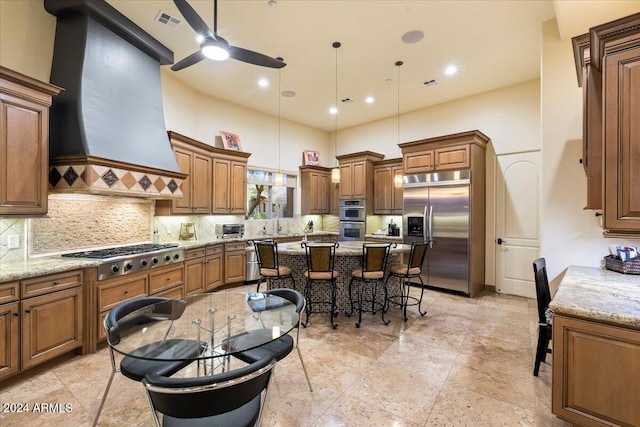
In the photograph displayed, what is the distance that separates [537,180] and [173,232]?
6133mm

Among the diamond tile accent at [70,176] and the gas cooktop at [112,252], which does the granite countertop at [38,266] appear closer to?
the gas cooktop at [112,252]

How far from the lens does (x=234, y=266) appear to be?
212 inches

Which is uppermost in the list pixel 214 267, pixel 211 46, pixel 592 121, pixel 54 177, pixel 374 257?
pixel 211 46

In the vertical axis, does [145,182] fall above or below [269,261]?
above

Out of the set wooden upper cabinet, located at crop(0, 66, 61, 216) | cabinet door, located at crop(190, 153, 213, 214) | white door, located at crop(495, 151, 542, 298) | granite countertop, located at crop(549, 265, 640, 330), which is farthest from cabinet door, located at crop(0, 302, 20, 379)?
white door, located at crop(495, 151, 542, 298)

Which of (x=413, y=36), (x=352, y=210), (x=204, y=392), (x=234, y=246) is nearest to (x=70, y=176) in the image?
(x=234, y=246)

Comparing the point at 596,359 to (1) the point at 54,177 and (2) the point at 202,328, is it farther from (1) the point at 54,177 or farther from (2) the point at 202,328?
(1) the point at 54,177

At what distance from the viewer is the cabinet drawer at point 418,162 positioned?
534cm

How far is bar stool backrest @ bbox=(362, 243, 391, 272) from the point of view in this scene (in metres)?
3.57

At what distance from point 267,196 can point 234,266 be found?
78.5 inches

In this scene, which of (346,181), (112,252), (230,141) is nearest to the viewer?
(112,252)

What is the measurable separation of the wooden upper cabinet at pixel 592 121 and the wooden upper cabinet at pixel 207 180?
4807mm

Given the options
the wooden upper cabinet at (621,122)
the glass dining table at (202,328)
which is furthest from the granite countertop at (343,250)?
the wooden upper cabinet at (621,122)

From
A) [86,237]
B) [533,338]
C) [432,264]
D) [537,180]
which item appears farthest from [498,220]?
[86,237]
